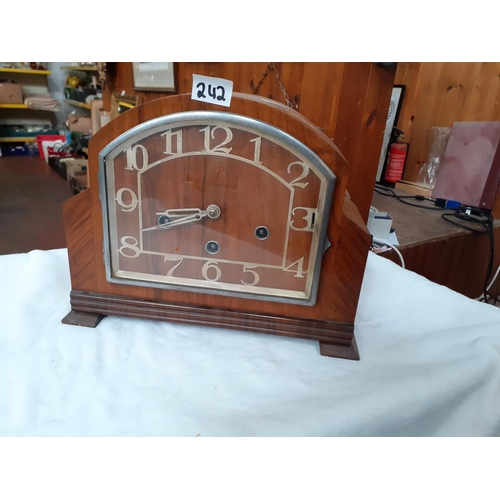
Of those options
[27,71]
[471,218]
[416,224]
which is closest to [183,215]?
[416,224]

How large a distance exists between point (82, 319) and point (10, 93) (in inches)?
143

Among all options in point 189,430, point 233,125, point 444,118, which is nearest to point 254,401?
point 189,430

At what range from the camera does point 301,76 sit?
1.10m

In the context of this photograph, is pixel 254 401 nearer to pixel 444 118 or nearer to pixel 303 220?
pixel 303 220

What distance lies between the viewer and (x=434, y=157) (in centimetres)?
161

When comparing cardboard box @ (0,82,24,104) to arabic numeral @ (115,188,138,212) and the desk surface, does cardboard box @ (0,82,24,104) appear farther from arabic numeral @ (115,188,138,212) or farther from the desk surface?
arabic numeral @ (115,188,138,212)

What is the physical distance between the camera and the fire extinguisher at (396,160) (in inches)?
66.0

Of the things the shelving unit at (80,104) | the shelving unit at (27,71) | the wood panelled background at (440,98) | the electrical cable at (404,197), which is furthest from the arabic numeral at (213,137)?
the shelving unit at (27,71)

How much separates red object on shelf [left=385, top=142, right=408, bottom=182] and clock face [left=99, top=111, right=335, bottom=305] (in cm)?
137

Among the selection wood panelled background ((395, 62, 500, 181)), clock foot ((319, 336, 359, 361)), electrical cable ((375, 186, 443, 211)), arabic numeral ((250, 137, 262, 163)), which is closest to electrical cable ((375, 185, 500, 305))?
electrical cable ((375, 186, 443, 211))

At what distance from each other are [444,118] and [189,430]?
5.42 feet

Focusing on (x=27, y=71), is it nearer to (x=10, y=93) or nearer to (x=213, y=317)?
(x=10, y=93)

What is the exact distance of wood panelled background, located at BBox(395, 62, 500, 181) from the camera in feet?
4.60

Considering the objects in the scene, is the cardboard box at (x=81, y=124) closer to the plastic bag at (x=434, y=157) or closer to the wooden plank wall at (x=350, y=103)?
the wooden plank wall at (x=350, y=103)
